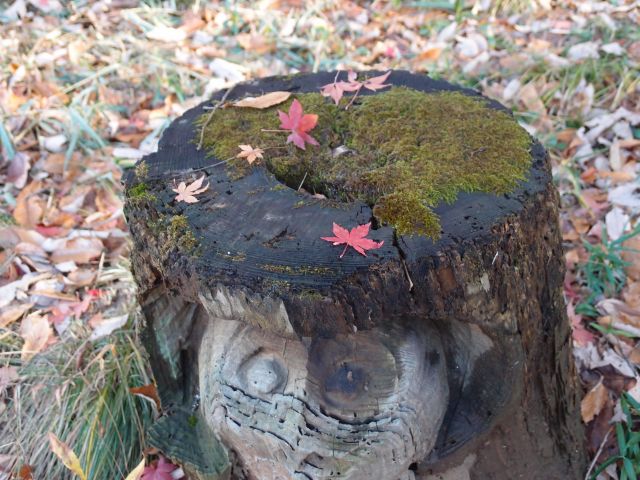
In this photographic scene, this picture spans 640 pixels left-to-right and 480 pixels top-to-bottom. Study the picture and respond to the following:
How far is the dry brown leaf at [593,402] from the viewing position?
212cm

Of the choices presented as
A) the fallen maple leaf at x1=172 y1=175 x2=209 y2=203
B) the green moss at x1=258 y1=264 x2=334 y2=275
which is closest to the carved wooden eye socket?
the green moss at x1=258 y1=264 x2=334 y2=275

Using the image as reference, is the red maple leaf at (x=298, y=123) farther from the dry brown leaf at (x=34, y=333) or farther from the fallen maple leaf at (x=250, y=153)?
the dry brown leaf at (x=34, y=333)

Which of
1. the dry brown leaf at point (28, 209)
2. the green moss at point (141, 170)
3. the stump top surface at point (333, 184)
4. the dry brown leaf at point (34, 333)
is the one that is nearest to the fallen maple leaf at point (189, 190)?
the stump top surface at point (333, 184)

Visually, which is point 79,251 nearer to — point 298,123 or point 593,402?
point 298,123

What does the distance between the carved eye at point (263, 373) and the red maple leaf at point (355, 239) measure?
0.44 meters

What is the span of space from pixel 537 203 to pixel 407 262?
1.35 feet

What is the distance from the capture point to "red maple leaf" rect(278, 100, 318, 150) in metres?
1.79

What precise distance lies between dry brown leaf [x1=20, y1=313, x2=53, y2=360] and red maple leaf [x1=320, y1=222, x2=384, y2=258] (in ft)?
5.52

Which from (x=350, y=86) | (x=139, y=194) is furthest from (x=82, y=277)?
(x=350, y=86)

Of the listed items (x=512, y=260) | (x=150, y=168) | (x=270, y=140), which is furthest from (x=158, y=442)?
(x=512, y=260)

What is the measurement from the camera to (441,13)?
4.77 metres

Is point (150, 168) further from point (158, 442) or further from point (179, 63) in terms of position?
point (179, 63)

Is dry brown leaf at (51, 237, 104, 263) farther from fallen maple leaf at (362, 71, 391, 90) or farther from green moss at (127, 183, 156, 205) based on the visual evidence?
fallen maple leaf at (362, 71, 391, 90)

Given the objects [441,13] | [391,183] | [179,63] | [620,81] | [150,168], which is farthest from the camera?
[441,13]
